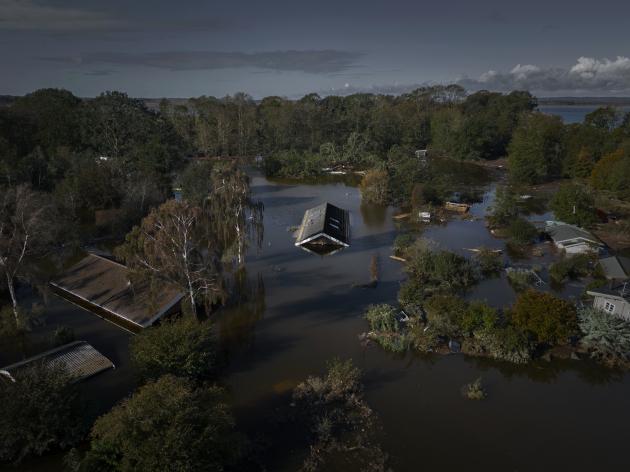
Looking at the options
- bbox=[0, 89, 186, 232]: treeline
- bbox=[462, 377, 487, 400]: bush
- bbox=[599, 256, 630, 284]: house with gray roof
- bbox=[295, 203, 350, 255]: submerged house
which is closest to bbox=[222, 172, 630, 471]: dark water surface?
bbox=[462, 377, 487, 400]: bush

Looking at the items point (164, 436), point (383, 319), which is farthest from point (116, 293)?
point (383, 319)

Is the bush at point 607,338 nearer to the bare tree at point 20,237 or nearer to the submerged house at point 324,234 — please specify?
the submerged house at point 324,234

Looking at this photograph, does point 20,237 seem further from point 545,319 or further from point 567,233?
point 567,233

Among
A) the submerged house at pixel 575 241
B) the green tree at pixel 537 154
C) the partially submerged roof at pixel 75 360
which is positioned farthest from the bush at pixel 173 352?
the green tree at pixel 537 154

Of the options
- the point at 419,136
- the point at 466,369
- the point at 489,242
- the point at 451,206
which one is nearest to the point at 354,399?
the point at 466,369

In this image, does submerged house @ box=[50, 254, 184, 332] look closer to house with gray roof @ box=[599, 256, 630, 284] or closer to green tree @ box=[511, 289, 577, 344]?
green tree @ box=[511, 289, 577, 344]

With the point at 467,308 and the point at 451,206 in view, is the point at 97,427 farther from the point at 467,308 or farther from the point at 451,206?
the point at 451,206
